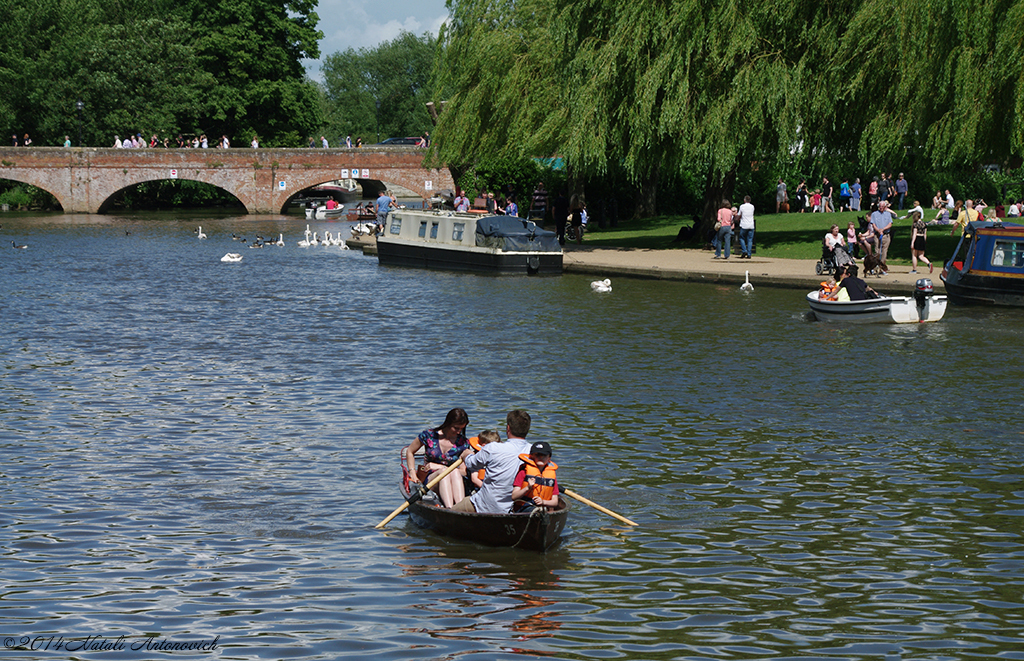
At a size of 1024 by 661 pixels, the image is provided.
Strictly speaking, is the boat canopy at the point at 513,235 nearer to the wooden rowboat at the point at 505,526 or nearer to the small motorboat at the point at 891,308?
the small motorboat at the point at 891,308

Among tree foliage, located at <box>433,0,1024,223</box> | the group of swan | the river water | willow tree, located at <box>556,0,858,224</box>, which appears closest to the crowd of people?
the river water

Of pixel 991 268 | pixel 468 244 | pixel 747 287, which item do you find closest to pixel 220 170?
pixel 468 244

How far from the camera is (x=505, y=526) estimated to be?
10938 mm

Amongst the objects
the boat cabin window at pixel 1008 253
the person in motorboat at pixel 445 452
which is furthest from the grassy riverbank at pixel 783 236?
the person in motorboat at pixel 445 452

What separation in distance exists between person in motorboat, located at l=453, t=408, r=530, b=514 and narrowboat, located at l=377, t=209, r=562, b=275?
2457cm

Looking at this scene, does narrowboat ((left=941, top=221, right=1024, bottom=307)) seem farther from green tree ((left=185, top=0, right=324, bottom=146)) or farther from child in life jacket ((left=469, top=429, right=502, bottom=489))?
green tree ((left=185, top=0, right=324, bottom=146))

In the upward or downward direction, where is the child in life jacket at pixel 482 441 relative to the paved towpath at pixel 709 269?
downward

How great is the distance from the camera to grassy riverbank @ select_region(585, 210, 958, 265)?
3675cm

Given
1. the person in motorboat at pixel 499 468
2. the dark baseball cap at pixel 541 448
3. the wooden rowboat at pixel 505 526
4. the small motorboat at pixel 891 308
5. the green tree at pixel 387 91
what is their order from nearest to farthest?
the wooden rowboat at pixel 505 526
the dark baseball cap at pixel 541 448
the person in motorboat at pixel 499 468
the small motorboat at pixel 891 308
the green tree at pixel 387 91

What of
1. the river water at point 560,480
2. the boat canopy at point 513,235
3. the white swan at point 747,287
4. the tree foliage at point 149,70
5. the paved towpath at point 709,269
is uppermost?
the tree foliage at point 149,70

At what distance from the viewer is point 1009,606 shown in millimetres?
9578

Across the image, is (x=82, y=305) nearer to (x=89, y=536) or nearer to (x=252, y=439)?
(x=252, y=439)

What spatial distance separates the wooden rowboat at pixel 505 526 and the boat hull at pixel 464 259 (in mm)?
24623

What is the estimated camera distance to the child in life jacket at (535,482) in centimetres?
1094
